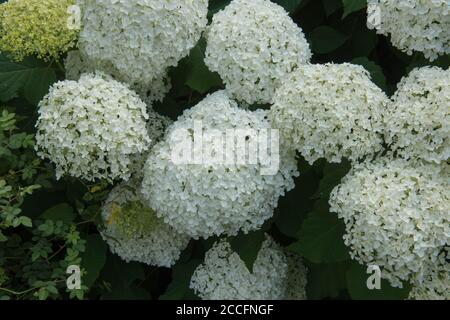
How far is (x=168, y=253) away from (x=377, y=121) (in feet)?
3.40

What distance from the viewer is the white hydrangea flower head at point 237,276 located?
8.04 ft

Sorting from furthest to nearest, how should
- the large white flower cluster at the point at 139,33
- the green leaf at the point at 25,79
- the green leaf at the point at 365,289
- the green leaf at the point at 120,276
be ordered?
the green leaf at the point at 120,276, the green leaf at the point at 25,79, the large white flower cluster at the point at 139,33, the green leaf at the point at 365,289

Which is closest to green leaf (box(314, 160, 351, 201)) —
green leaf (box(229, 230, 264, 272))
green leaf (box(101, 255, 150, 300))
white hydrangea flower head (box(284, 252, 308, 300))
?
green leaf (box(229, 230, 264, 272))

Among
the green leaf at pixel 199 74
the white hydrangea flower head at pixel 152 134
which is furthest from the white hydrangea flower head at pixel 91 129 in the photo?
the green leaf at pixel 199 74

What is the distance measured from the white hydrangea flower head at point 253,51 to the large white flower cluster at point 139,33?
0.12 metres

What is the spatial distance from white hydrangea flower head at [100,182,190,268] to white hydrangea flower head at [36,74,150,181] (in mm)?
227

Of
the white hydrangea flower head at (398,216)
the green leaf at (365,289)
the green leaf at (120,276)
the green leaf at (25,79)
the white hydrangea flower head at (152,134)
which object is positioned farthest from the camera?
the green leaf at (120,276)

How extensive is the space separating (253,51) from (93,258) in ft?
3.54

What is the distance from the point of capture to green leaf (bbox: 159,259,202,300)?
2.54 m

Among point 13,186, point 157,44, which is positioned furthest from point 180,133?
point 13,186

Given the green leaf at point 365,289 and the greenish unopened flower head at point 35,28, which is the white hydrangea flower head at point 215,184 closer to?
the green leaf at point 365,289

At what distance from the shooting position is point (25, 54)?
2.40 meters

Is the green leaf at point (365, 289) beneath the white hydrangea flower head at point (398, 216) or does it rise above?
beneath

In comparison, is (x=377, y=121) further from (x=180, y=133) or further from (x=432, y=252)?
(x=180, y=133)
